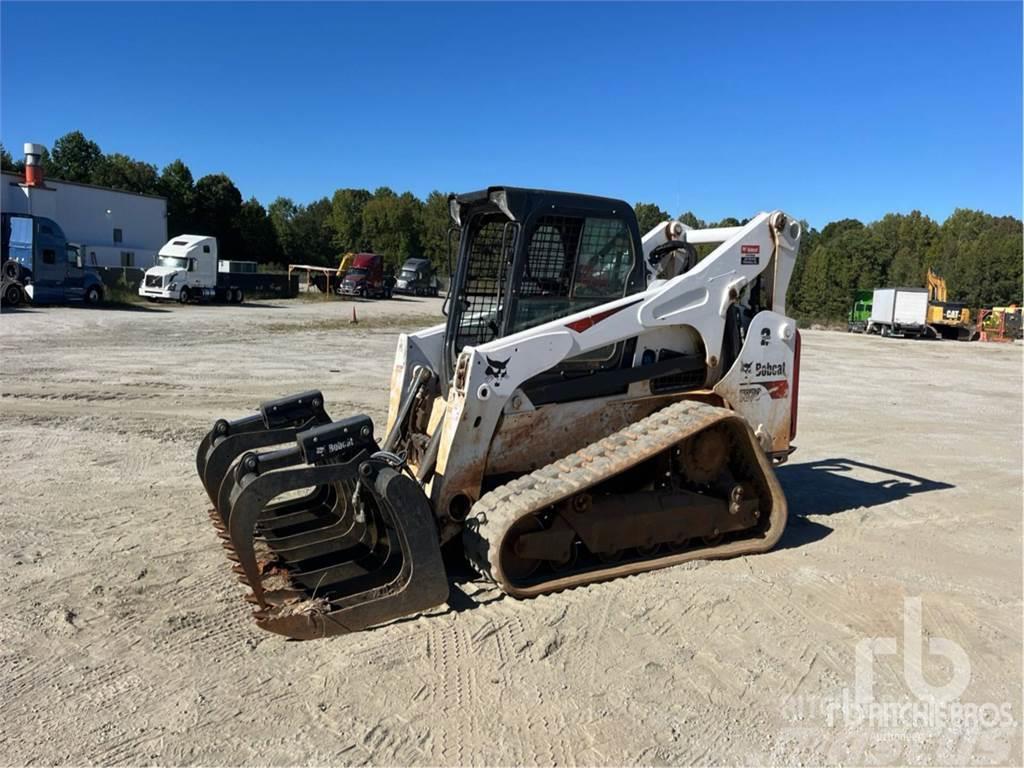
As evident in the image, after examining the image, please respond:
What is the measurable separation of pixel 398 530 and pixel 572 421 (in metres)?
1.60

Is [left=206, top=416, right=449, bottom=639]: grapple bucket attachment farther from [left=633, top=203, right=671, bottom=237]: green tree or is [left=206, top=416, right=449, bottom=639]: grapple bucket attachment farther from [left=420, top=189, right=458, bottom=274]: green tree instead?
[left=420, top=189, right=458, bottom=274]: green tree

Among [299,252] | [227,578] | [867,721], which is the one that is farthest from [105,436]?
[299,252]

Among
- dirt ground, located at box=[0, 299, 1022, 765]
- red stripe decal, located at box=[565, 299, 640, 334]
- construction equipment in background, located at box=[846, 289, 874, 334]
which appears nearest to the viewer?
dirt ground, located at box=[0, 299, 1022, 765]

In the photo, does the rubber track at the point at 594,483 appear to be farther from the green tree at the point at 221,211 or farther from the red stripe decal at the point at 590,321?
the green tree at the point at 221,211

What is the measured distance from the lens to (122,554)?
5.18 meters

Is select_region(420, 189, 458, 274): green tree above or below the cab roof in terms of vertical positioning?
above

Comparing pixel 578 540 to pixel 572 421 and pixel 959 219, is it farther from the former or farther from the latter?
pixel 959 219

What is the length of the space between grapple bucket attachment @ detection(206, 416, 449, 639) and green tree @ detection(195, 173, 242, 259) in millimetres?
65871

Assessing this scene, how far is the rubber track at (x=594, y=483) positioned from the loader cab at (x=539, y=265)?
618mm

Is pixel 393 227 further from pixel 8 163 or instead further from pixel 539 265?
pixel 539 265

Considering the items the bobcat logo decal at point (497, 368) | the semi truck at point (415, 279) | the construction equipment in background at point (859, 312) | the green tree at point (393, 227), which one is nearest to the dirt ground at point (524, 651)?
the bobcat logo decal at point (497, 368)

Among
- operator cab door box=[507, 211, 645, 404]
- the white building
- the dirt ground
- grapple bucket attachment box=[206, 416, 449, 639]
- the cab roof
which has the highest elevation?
the white building

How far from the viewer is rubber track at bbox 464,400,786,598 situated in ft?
14.8

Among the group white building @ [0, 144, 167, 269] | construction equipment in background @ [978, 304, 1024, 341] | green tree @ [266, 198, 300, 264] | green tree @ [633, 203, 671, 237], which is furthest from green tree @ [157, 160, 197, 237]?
construction equipment in background @ [978, 304, 1024, 341]
